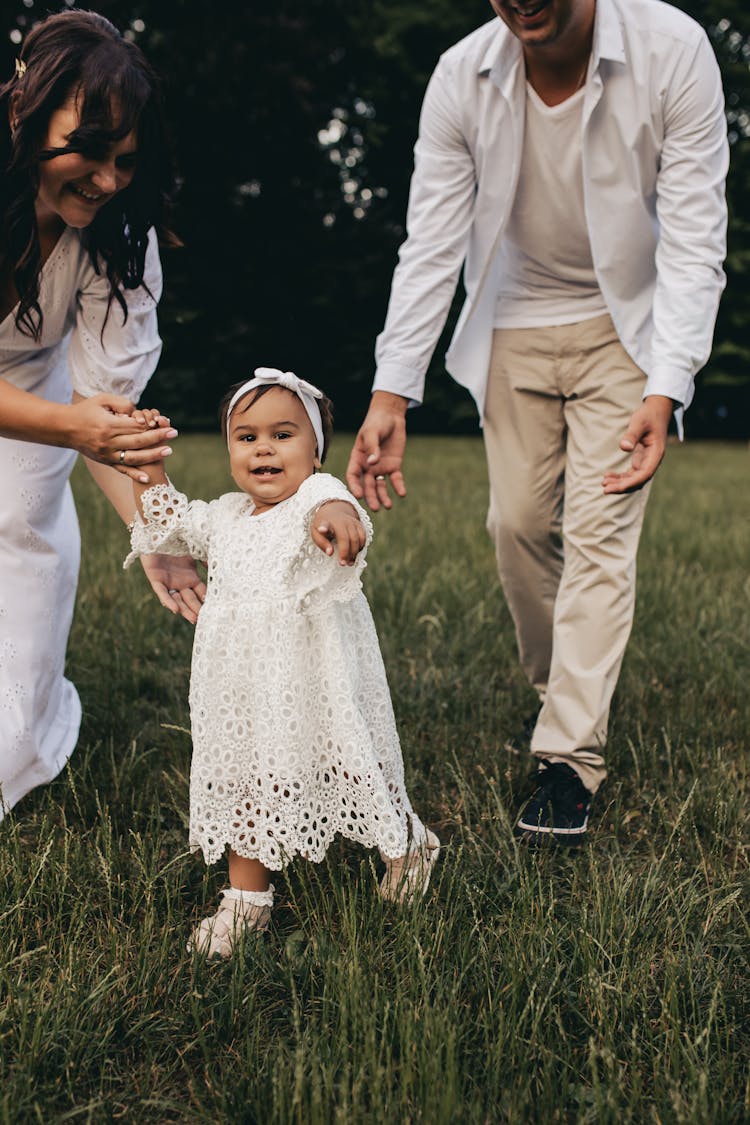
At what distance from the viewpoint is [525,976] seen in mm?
2264

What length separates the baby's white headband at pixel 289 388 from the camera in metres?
2.61

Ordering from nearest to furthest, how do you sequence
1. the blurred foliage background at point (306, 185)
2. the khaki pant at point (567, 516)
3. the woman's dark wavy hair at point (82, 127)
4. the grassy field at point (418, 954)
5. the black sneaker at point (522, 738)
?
the grassy field at point (418, 954) → the woman's dark wavy hair at point (82, 127) → the khaki pant at point (567, 516) → the black sneaker at point (522, 738) → the blurred foliage background at point (306, 185)

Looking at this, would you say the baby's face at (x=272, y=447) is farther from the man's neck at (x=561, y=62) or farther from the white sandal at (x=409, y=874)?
the man's neck at (x=561, y=62)

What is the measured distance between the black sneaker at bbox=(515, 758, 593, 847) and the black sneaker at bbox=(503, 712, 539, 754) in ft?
1.47

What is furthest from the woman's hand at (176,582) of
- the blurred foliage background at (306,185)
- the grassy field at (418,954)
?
the blurred foliage background at (306,185)

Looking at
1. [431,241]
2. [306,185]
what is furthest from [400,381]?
[306,185]

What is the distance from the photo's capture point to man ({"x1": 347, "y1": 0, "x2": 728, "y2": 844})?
10.8 ft

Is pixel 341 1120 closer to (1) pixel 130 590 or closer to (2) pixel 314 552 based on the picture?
(2) pixel 314 552

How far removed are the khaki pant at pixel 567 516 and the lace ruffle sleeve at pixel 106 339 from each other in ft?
3.83

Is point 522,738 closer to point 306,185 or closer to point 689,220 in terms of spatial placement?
point 689,220

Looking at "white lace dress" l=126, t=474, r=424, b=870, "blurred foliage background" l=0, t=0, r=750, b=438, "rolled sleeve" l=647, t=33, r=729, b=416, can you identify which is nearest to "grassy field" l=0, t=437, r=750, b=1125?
"white lace dress" l=126, t=474, r=424, b=870

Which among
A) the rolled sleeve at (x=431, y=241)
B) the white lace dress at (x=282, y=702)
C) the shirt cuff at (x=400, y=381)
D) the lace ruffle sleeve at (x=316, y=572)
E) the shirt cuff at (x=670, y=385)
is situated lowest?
the white lace dress at (x=282, y=702)

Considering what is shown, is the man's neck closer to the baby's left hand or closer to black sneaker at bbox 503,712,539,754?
the baby's left hand

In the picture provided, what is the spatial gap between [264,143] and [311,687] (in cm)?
2325
